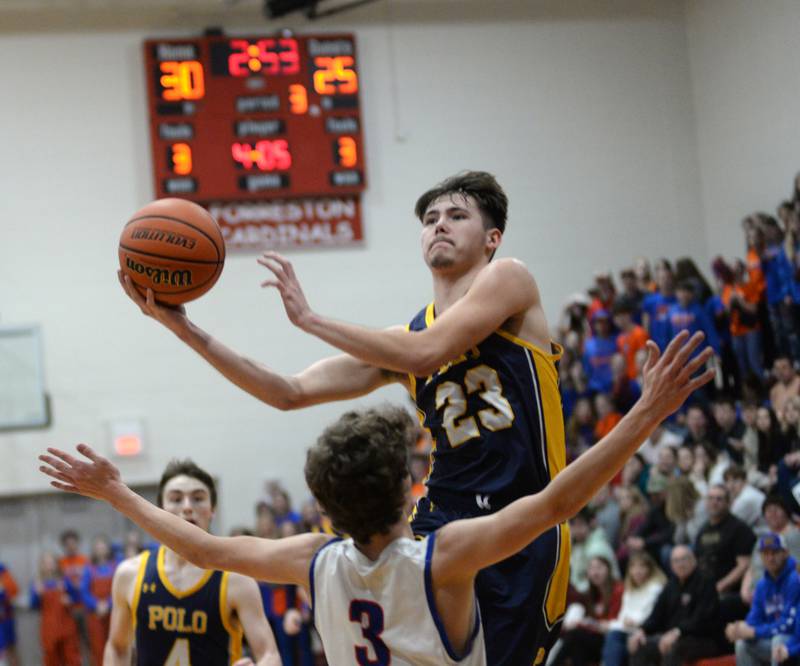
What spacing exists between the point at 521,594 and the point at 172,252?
1564mm

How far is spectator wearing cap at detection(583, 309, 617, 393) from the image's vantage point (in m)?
14.1

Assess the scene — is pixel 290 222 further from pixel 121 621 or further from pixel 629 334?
pixel 121 621

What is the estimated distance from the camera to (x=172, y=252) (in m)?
4.11

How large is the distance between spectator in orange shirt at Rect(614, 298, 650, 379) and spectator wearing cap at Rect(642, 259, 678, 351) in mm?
124

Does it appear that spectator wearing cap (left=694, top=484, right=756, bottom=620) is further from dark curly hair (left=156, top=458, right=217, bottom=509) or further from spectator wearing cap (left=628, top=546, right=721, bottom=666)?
dark curly hair (left=156, top=458, right=217, bottom=509)

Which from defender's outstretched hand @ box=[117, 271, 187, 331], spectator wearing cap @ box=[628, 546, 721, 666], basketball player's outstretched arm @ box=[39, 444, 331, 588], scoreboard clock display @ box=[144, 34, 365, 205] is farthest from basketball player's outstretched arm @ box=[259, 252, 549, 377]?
scoreboard clock display @ box=[144, 34, 365, 205]

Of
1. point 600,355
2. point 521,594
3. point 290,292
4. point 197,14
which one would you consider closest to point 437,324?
point 290,292

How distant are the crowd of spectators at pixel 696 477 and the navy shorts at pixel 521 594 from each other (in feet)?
16.8

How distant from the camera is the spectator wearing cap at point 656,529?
10.6m

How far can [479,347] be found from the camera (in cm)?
401

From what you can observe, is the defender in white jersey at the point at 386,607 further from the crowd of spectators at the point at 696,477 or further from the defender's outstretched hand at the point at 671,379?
the crowd of spectators at the point at 696,477

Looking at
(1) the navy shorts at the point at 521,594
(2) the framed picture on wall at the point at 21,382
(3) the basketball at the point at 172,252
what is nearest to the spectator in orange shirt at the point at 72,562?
(2) the framed picture on wall at the point at 21,382

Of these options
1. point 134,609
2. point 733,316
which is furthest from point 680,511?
point 134,609

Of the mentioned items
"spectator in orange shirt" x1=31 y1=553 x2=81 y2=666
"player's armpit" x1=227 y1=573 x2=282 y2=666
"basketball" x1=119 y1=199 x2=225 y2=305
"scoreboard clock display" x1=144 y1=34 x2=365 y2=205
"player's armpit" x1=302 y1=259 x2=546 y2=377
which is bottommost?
"spectator in orange shirt" x1=31 y1=553 x2=81 y2=666
